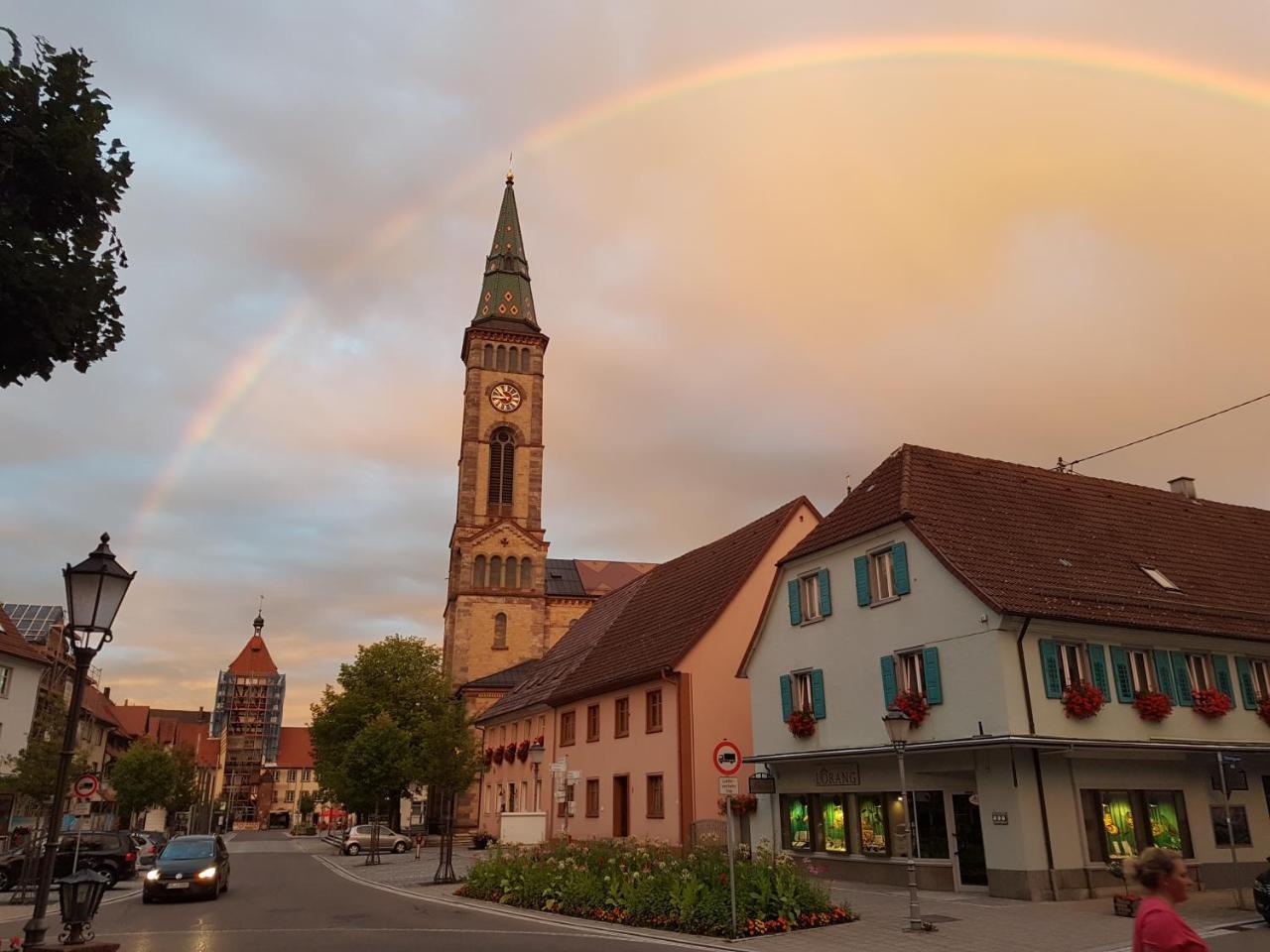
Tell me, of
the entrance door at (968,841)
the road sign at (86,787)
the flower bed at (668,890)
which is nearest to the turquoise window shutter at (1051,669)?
the entrance door at (968,841)

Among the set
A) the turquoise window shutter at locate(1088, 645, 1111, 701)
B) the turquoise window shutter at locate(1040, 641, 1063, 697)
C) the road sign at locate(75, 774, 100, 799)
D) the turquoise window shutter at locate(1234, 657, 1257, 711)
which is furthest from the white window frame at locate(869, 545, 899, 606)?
the road sign at locate(75, 774, 100, 799)

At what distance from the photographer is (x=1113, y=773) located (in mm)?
19938

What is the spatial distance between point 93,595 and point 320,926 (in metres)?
9.31

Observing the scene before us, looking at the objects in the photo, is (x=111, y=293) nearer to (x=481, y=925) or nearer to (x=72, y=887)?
(x=72, y=887)

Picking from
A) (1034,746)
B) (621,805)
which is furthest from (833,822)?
(621,805)

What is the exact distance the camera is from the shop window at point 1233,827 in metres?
20.9

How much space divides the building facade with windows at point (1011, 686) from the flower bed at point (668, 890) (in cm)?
298

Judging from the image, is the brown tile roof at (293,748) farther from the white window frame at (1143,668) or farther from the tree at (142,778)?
the white window frame at (1143,668)

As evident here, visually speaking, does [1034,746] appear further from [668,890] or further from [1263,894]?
[668,890]

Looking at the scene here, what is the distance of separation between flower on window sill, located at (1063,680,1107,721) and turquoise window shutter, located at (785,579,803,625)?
7821mm

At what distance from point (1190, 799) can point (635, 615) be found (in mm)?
22459

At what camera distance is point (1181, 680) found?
21344 millimetres

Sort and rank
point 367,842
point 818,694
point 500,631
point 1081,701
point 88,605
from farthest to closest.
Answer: point 500,631 → point 367,842 → point 818,694 → point 1081,701 → point 88,605

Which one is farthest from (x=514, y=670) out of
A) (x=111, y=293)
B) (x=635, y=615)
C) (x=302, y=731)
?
(x=302, y=731)
